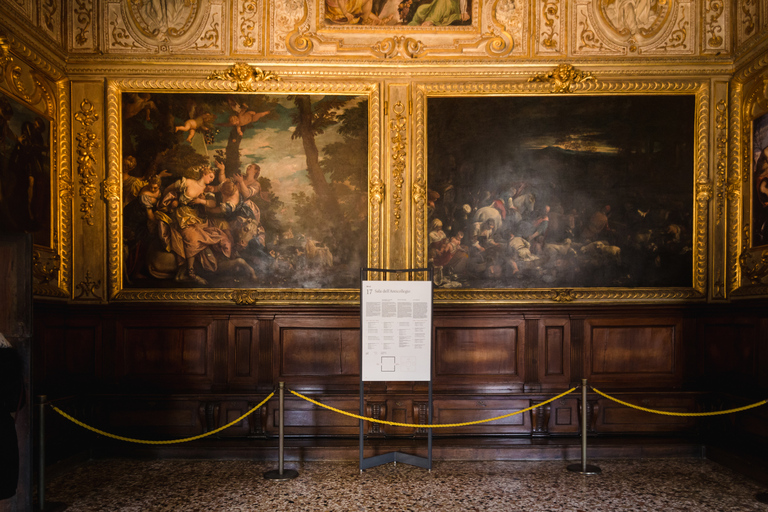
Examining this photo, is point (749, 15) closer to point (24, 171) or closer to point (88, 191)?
point (88, 191)

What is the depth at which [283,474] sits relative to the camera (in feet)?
22.0

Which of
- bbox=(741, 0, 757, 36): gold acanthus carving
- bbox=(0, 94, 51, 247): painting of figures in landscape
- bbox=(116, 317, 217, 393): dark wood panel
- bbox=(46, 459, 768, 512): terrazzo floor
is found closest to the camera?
bbox=(46, 459, 768, 512): terrazzo floor

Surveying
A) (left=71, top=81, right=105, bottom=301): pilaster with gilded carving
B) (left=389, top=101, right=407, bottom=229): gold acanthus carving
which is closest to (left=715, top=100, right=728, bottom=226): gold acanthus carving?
(left=389, top=101, right=407, bottom=229): gold acanthus carving

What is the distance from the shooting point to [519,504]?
5.74 meters

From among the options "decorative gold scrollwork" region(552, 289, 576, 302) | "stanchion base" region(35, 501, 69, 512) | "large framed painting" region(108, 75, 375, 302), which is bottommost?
"stanchion base" region(35, 501, 69, 512)

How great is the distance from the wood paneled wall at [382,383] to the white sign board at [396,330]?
1189mm

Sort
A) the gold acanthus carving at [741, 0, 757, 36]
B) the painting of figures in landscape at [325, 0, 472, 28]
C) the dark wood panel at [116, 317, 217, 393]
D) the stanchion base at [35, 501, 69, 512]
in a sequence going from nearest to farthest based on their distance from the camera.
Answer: the stanchion base at [35, 501, 69, 512]
the gold acanthus carving at [741, 0, 757, 36]
the dark wood panel at [116, 317, 217, 393]
the painting of figures in landscape at [325, 0, 472, 28]

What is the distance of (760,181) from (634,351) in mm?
2920

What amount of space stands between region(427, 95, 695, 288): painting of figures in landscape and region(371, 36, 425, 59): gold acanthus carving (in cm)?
82

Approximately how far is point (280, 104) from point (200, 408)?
462cm

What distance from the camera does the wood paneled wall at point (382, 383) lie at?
7.76 m

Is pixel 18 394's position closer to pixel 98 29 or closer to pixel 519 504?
pixel 519 504

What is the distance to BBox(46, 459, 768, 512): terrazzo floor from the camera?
5.73 meters

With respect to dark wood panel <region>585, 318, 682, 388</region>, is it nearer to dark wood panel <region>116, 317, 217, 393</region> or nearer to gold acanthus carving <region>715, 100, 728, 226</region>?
gold acanthus carving <region>715, 100, 728, 226</region>
